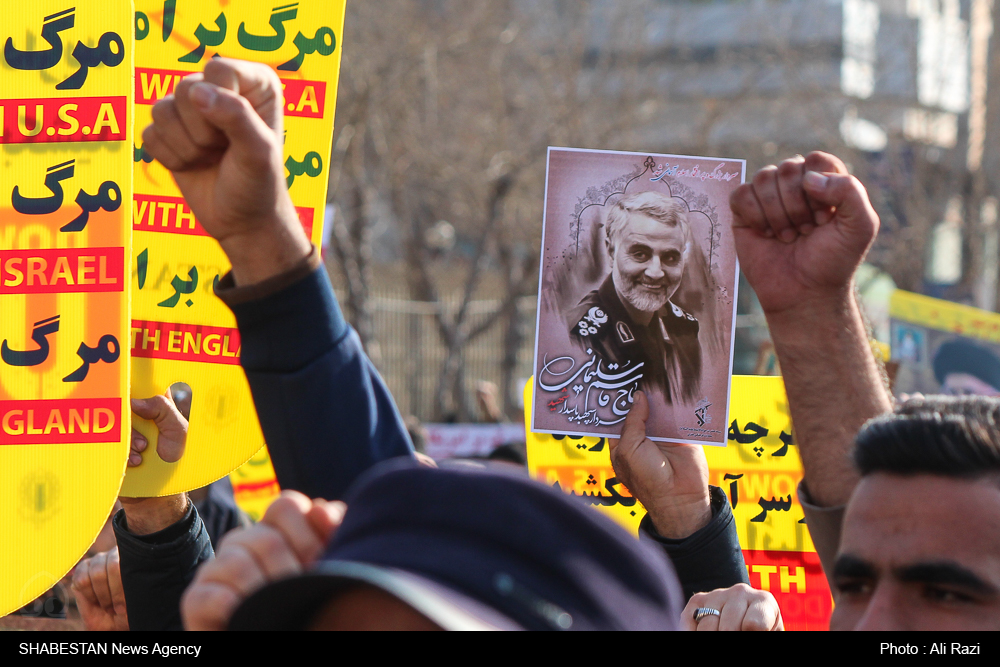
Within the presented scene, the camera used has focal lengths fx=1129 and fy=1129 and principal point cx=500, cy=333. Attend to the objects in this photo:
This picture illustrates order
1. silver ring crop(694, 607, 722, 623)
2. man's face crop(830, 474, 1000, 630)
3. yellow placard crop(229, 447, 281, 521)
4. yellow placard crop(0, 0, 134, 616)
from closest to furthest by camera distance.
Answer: man's face crop(830, 474, 1000, 630)
silver ring crop(694, 607, 722, 623)
yellow placard crop(0, 0, 134, 616)
yellow placard crop(229, 447, 281, 521)

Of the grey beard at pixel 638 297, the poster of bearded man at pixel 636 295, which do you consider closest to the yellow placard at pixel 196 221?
the poster of bearded man at pixel 636 295

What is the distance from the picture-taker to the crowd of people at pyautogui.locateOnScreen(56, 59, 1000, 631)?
92 cm

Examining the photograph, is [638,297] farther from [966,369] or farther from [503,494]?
[966,369]

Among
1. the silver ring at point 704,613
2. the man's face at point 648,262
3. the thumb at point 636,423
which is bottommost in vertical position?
the silver ring at point 704,613

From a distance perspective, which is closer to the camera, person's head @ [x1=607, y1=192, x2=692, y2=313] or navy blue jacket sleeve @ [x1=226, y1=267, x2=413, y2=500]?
navy blue jacket sleeve @ [x1=226, y1=267, x2=413, y2=500]

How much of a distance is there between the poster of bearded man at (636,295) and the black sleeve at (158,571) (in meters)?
0.72

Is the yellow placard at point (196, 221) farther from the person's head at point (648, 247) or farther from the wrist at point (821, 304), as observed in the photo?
the wrist at point (821, 304)

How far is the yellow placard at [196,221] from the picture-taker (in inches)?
93.0

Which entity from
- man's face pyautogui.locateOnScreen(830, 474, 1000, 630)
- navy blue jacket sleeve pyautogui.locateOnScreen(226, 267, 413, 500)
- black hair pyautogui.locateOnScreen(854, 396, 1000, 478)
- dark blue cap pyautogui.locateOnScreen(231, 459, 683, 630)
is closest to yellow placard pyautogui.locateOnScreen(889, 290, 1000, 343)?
black hair pyautogui.locateOnScreen(854, 396, 1000, 478)

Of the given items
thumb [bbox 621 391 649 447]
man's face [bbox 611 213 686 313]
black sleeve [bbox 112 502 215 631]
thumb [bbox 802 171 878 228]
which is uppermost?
thumb [bbox 802 171 878 228]

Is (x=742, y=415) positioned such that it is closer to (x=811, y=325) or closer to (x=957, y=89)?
(x=811, y=325)

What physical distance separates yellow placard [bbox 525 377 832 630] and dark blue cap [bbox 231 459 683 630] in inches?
72.8

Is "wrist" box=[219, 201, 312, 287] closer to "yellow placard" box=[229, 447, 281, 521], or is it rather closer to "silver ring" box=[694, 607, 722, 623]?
"silver ring" box=[694, 607, 722, 623]

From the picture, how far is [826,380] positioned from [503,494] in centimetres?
102
